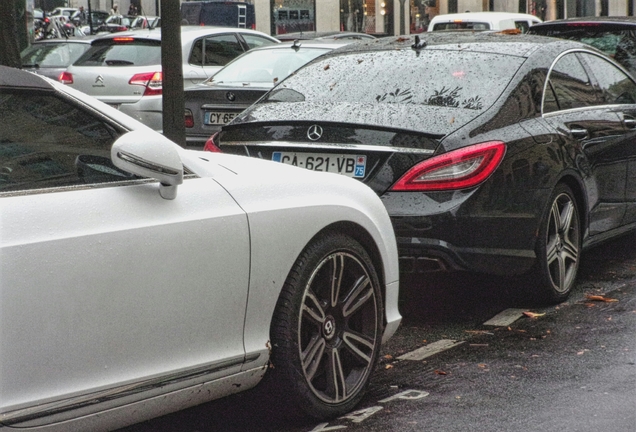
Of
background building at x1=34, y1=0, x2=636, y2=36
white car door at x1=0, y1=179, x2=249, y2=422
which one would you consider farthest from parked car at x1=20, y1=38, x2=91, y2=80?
background building at x1=34, y1=0, x2=636, y2=36

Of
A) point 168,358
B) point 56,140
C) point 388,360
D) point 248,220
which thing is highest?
point 56,140

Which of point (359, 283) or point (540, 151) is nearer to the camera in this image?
point (359, 283)

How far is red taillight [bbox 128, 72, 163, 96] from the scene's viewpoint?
1317cm

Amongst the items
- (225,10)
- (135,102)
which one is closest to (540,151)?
(135,102)

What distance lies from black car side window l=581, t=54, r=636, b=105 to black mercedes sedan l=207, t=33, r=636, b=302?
4 centimetres

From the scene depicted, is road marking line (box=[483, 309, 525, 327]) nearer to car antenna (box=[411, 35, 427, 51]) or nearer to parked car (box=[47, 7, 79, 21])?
car antenna (box=[411, 35, 427, 51])

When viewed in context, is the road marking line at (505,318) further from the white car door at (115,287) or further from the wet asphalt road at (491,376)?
the white car door at (115,287)

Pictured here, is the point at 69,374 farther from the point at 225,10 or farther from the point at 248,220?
the point at 225,10

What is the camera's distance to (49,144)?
11.8 feet

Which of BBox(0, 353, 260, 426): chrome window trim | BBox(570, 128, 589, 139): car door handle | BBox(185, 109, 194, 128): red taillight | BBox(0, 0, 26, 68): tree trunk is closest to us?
BBox(0, 353, 260, 426): chrome window trim

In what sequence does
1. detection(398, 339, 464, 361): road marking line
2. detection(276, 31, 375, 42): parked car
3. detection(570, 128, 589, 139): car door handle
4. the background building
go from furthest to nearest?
the background building → detection(276, 31, 375, 42): parked car → detection(570, 128, 589, 139): car door handle → detection(398, 339, 464, 361): road marking line

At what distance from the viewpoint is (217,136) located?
21.4ft

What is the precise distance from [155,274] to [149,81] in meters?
9.92

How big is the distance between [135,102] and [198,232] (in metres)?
9.70
